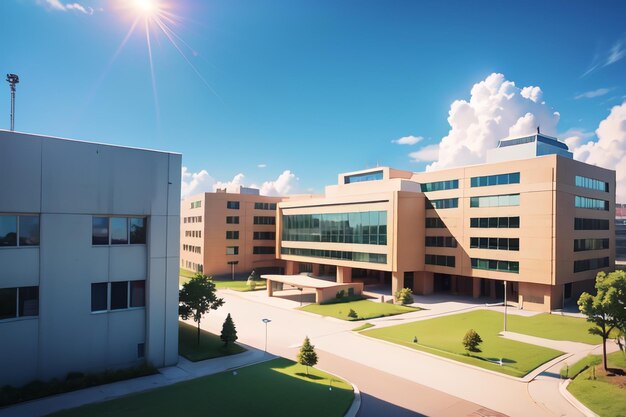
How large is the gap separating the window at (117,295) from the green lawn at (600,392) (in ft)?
81.6

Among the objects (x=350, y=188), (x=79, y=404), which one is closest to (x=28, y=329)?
(x=79, y=404)

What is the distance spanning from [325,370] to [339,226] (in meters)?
37.4

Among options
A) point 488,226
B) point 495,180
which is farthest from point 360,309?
point 495,180

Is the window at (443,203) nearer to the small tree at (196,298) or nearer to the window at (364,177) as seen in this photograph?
the window at (364,177)

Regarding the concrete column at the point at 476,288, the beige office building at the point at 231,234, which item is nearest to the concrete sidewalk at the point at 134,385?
the concrete column at the point at 476,288

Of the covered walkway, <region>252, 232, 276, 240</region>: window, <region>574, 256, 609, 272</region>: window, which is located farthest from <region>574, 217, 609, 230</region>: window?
<region>252, 232, 276, 240</region>: window

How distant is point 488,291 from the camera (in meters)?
54.8

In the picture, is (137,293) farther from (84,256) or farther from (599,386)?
(599,386)

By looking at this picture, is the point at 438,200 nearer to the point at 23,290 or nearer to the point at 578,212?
the point at 578,212

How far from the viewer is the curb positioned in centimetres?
1833

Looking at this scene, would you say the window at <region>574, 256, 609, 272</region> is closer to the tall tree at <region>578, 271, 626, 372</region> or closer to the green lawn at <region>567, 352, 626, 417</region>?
the green lawn at <region>567, 352, 626, 417</region>

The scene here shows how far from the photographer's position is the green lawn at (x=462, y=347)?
25306mm

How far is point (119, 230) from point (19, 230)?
4.65 meters

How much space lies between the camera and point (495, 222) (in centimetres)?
4744
